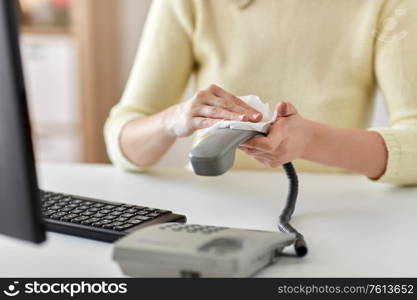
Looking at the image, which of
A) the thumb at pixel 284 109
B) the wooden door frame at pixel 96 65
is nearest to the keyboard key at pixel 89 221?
the thumb at pixel 284 109

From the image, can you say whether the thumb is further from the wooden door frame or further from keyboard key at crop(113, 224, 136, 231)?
the wooden door frame

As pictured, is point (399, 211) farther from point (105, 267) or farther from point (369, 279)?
point (105, 267)

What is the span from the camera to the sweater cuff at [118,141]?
1.08 metres

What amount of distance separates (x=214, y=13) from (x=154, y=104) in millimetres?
198

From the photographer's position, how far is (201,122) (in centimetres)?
86

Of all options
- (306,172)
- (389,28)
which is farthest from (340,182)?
(389,28)

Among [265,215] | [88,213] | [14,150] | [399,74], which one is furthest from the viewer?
[399,74]

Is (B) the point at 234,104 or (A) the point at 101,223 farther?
(B) the point at 234,104

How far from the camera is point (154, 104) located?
119 centimetres

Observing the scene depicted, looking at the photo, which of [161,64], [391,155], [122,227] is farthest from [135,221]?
[161,64]

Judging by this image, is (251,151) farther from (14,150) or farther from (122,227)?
(14,150)

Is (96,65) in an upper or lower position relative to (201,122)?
lower

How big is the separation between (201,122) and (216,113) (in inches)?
1.5

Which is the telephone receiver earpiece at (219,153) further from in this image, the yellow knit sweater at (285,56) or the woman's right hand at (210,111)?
the yellow knit sweater at (285,56)
